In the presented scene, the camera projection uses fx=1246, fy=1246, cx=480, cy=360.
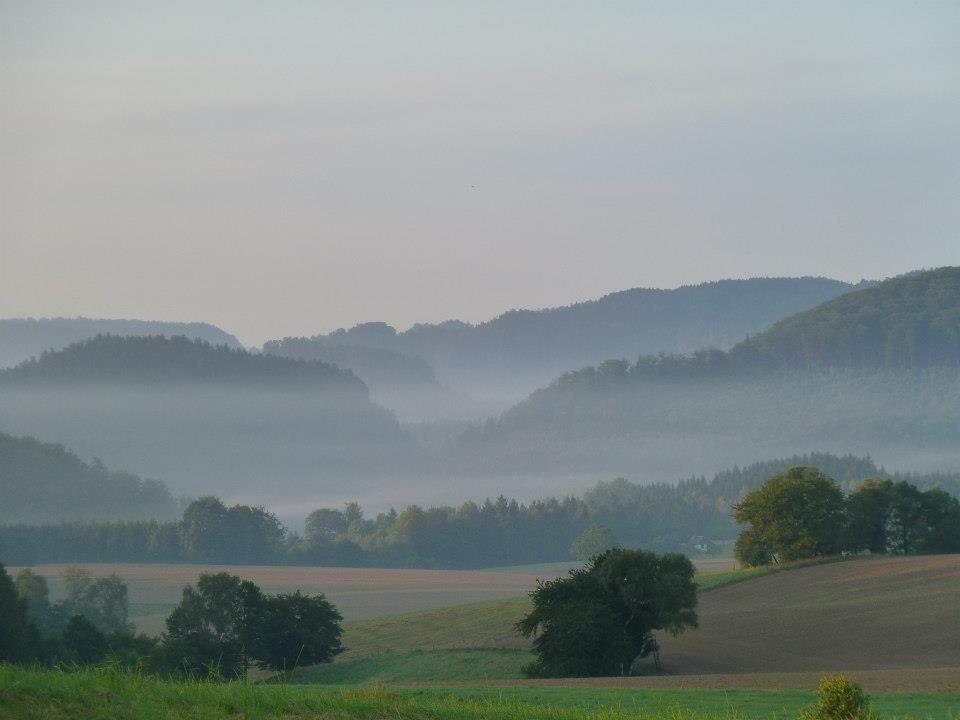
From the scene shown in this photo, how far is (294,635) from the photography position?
68688mm

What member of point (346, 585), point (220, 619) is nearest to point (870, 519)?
point (220, 619)

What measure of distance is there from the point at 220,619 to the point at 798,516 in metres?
48.7

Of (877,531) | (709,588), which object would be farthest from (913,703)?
(877,531)

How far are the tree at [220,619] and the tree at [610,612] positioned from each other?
60.7 feet

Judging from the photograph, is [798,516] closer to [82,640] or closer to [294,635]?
[294,635]

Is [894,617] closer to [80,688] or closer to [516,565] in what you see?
[80,688]

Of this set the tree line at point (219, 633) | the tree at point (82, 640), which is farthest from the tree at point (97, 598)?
the tree at point (82, 640)

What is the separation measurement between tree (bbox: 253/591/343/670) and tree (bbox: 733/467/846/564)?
4246cm

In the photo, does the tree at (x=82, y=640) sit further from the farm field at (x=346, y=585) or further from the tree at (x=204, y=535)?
the tree at (x=204, y=535)

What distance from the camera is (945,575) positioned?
7969 cm

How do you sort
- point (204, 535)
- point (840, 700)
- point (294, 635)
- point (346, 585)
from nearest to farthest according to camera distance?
point (840, 700) → point (294, 635) → point (346, 585) → point (204, 535)

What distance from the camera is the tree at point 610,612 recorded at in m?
54.3

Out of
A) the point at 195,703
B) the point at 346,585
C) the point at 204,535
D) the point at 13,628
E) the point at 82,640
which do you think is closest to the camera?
the point at 195,703

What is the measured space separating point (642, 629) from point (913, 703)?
84.1 ft
